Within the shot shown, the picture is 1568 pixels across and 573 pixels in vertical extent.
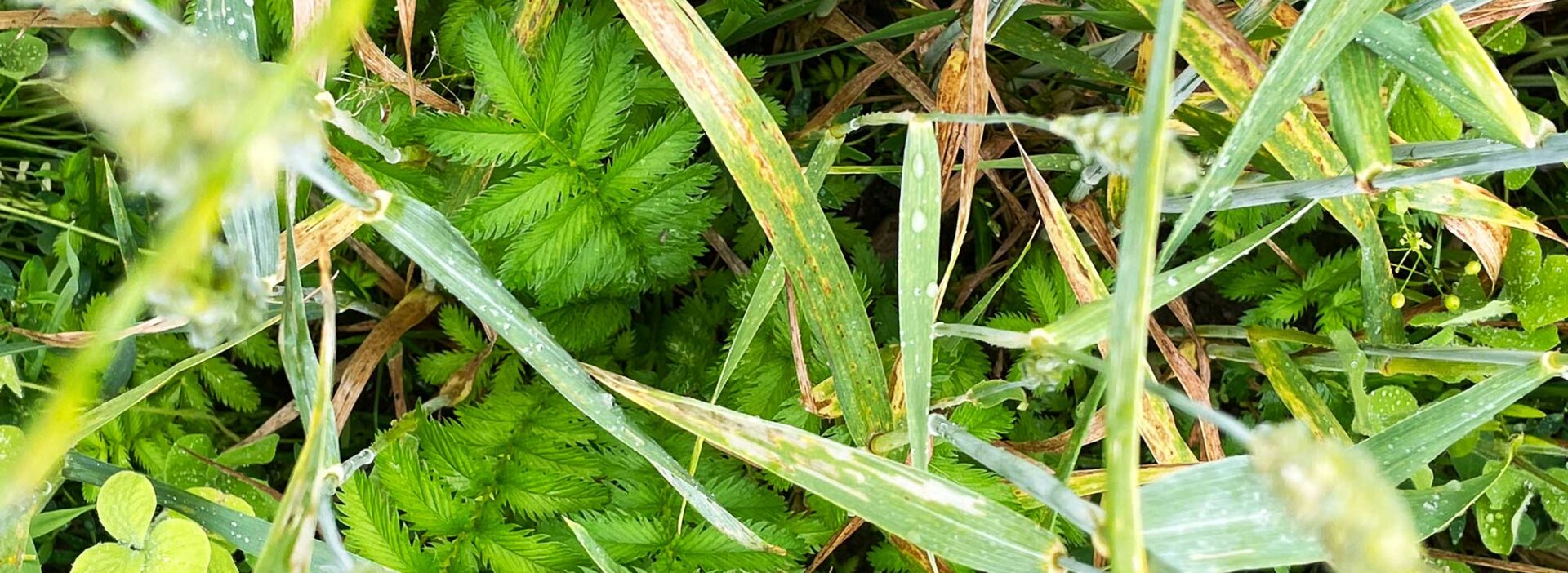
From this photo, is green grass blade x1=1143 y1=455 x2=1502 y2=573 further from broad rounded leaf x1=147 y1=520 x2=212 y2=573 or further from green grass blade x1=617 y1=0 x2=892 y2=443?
broad rounded leaf x1=147 y1=520 x2=212 y2=573

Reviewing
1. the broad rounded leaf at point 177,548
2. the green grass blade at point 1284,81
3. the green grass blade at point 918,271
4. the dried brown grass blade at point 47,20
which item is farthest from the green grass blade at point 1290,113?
the dried brown grass blade at point 47,20

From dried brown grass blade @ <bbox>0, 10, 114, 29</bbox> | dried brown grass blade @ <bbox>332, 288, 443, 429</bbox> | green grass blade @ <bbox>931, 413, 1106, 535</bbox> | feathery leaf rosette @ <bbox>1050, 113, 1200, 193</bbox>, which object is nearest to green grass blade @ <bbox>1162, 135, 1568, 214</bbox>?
feathery leaf rosette @ <bbox>1050, 113, 1200, 193</bbox>

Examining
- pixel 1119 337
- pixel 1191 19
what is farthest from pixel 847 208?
pixel 1119 337

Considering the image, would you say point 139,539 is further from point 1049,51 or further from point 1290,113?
point 1290,113

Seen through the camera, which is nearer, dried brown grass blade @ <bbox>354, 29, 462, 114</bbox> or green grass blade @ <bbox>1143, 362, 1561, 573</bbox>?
green grass blade @ <bbox>1143, 362, 1561, 573</bbox>

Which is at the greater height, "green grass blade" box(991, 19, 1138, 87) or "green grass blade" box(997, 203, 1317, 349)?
"green grass blade" box(991, 19, 1138, 87)

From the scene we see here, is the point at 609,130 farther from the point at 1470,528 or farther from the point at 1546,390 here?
the point at 1470,528

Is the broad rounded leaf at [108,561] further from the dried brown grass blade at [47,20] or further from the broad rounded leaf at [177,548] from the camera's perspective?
the dried brown grass blade at [47,20]
